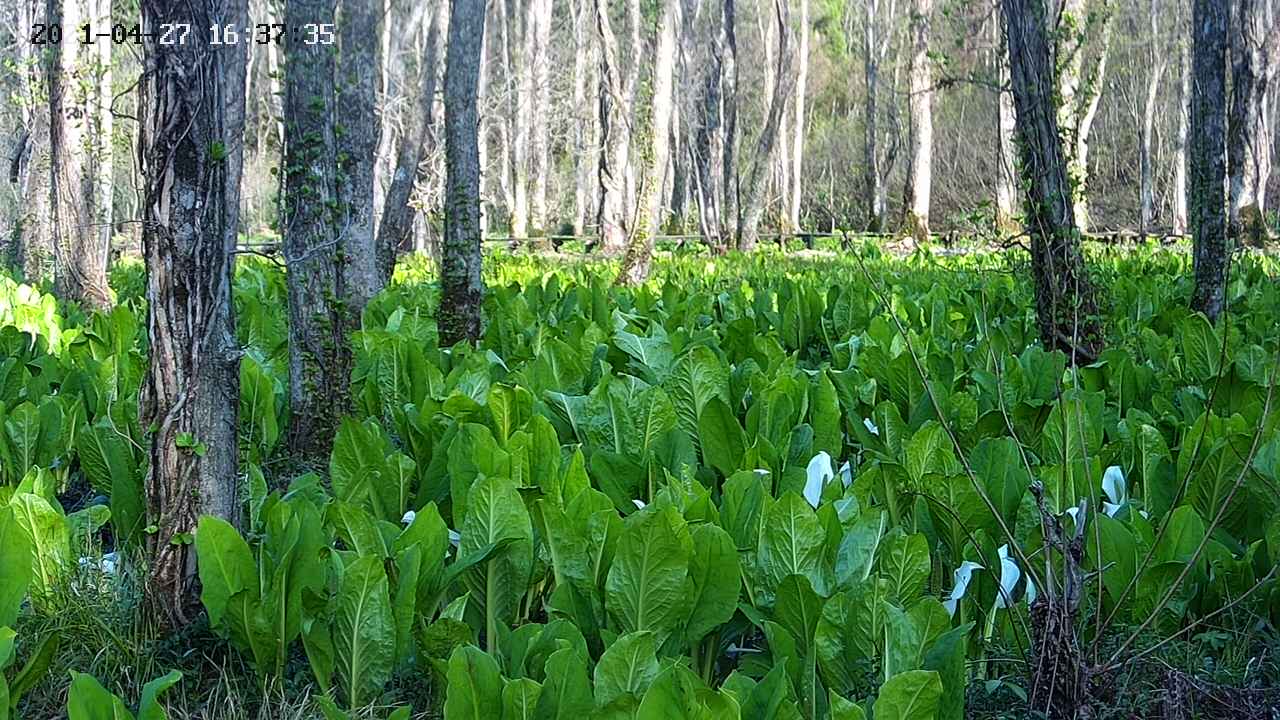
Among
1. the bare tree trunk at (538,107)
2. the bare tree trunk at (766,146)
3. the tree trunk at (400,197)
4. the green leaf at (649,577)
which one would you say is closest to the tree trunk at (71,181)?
the tree trunk at (400,197)

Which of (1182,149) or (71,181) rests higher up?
(1182,149)

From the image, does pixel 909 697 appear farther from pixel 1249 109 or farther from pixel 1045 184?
pixel 1249 109

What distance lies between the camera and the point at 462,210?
7227 millimetres

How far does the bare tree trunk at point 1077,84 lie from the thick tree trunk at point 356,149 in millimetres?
3422

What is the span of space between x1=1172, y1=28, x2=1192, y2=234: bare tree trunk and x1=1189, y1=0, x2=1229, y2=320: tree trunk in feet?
75.5

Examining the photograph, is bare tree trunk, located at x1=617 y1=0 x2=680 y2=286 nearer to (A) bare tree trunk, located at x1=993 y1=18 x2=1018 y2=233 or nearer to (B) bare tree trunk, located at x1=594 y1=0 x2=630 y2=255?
(B) bare tree trunk, located at x1=594 y1=0 x2=630 y2=255

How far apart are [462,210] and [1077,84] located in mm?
16038

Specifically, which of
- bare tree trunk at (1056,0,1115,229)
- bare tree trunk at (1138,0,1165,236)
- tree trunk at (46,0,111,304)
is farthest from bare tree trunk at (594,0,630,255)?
bare tree trunk at (1138,0,1165,236)

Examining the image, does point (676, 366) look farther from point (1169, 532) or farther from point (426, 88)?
point (426, 88)

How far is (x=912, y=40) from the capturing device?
2247 cm

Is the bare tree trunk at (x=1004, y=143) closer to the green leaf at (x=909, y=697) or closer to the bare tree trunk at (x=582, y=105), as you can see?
the green leaf at (x=909, y=697)

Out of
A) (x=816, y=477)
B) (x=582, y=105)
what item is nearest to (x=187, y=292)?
(x=816, y=477)

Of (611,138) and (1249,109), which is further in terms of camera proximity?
(611,138)

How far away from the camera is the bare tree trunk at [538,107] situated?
90.4ft
